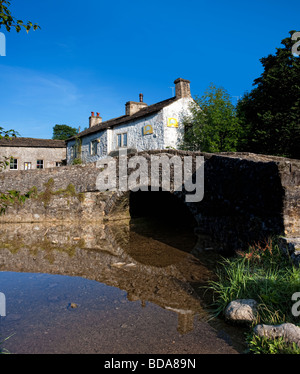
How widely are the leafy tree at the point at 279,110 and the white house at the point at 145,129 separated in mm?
5151

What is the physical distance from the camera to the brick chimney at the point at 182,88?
65.6 ft

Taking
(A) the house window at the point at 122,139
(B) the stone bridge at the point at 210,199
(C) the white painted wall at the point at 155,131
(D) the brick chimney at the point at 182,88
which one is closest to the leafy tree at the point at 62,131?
(C) the white painted wall at the point at 155,131

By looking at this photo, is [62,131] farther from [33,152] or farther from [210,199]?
[210,199]

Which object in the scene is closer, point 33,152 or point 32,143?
point 33,152

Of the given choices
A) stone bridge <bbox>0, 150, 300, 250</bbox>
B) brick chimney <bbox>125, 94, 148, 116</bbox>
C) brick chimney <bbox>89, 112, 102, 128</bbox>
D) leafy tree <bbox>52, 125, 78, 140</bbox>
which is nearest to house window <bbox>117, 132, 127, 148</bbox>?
brick chimney <bbox>125, 94, 148, 116</bbox>

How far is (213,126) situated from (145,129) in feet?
17.5

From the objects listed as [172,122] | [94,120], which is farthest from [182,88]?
[94,120]

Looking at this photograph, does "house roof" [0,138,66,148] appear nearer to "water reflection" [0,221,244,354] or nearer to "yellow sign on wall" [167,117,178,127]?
"yellow sign on wall" [167,117,178,127]

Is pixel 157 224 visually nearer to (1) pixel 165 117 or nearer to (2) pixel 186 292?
(2) pixel 186 292

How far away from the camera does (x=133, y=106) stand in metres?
23.0

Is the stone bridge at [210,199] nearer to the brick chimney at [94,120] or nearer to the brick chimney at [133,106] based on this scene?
the brick chimney at [133,106]

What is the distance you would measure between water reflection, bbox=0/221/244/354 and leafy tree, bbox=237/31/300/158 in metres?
9.00

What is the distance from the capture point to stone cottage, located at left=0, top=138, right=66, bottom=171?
28556mm
